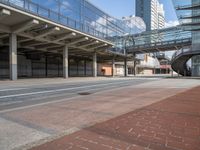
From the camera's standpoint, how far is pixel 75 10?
122 ft

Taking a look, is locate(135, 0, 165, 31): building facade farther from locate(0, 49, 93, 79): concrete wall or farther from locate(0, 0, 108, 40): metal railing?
locate(0, 0, 108, 40): metal railing

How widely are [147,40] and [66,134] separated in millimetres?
56353

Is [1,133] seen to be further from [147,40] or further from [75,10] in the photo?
[147,40]

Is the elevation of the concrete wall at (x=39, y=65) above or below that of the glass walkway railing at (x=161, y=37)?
below

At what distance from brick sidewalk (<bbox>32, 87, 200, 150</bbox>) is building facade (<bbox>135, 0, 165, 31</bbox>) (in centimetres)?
11776

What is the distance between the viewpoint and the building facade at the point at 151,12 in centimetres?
12006

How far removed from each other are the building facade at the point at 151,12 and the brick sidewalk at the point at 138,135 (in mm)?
117764

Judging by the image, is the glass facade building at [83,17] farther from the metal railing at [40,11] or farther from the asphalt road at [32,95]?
the asphalt road at [32,95]

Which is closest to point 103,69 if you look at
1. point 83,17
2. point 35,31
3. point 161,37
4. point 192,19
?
point 161,37

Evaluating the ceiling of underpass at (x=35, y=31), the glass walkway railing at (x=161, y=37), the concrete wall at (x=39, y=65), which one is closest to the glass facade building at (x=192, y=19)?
the glass walkway railing at (x=161, y=37)

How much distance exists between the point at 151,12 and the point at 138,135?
126101 mm

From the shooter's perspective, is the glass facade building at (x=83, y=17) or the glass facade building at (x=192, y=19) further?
the glass facade building at (x=192, y=19)

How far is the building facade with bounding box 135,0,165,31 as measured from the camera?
394ft

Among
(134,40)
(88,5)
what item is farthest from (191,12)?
(134,40)
